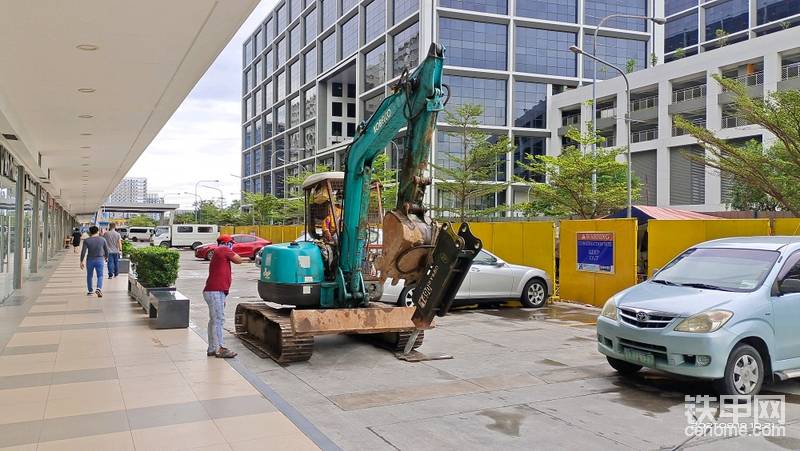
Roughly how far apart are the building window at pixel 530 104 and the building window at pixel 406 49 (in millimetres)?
9867

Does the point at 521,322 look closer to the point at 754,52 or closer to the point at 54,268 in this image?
the point at 54,268

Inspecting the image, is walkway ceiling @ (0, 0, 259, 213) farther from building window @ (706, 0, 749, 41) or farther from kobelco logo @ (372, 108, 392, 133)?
building window @ (706, 0, 749, 41)

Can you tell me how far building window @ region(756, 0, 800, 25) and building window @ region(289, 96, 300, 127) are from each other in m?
54.5

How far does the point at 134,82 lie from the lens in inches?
399

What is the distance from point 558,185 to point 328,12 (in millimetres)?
55145

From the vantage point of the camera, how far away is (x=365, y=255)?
956 cm

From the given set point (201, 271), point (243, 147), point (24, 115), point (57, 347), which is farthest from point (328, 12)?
point (57, 347)

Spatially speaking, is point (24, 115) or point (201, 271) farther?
point (201, 271)

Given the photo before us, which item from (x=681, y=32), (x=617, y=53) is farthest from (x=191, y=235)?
(x=681, y=32)

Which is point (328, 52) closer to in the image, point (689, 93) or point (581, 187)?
point (689, 93)

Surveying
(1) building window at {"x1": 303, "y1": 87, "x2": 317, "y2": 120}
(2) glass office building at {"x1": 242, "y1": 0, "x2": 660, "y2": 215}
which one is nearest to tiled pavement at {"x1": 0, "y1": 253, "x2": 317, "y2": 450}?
(2) glass office building at {"x1": 242, "y1": 0, "x2": 660, "y2": 215}

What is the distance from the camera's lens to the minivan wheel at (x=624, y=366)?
7.77 meters

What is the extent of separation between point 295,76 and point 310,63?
18.5 ft

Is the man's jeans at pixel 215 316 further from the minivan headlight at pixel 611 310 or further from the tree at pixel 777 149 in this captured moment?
the tree at pixel 777 149
